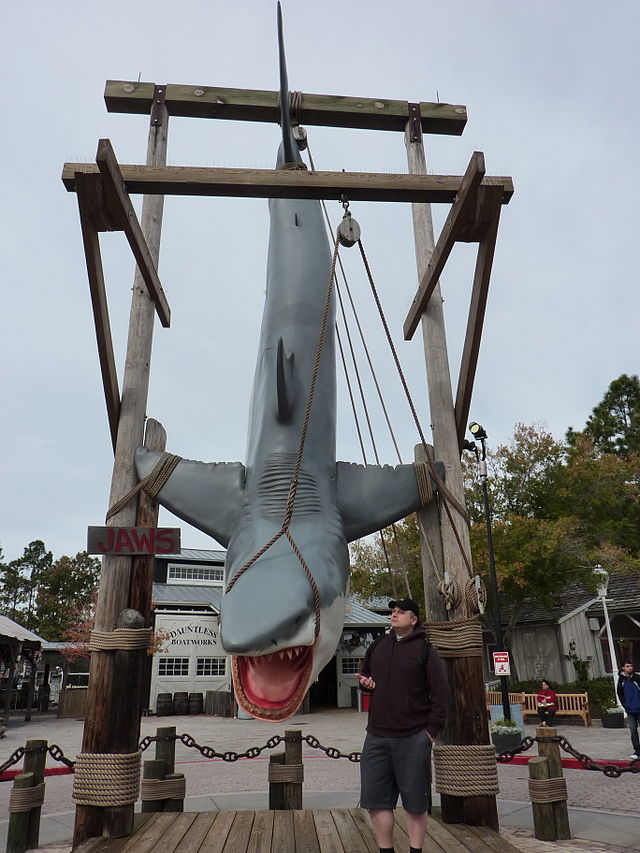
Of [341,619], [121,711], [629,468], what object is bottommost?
[121,711]

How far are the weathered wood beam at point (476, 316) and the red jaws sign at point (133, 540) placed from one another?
221 centimetres

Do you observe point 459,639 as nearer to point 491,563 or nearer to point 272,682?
point 272,682

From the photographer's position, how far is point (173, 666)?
71.8ft

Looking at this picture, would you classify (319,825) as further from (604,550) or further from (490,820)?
(604,550)

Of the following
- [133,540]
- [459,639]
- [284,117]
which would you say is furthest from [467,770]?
[284,117]

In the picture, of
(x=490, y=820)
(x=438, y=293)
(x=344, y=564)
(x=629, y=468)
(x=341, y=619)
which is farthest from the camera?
(x=629, y=468)

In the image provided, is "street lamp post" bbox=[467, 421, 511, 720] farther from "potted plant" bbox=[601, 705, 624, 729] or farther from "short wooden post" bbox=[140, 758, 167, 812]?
"short wooden post" bbox=[140, 758, 167, 812]

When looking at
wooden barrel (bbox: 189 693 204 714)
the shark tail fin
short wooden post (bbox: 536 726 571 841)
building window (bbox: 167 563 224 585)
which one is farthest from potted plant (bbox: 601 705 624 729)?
building window (bbox: 167 563 224 585)

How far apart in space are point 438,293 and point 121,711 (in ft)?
12.6

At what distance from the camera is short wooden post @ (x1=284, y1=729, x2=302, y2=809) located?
5377 millimetres

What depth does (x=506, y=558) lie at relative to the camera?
52.6 feet

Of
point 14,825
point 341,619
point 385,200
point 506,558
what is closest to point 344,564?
point 341,619

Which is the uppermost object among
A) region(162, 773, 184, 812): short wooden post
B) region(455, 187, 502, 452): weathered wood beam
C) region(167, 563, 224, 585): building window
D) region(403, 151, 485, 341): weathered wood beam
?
region(167, 563, 224, 585): building window

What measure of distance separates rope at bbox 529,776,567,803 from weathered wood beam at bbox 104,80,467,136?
18.6ft
